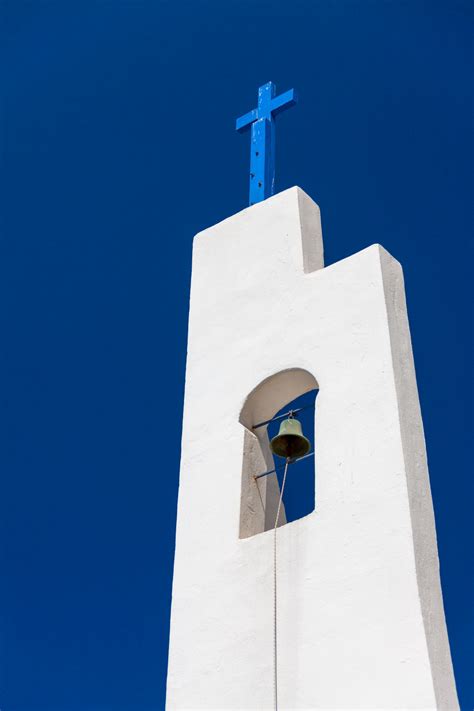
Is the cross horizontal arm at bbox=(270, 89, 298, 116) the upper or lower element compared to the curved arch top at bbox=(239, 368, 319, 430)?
upper

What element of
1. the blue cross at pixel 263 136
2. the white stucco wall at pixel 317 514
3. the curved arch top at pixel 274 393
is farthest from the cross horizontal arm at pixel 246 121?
the curved arch top at pixel 274 393

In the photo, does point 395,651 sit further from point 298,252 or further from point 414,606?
point 298,252

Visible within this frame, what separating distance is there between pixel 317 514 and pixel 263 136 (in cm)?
393

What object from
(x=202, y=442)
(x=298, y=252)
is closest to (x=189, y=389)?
(x=202, y=442)

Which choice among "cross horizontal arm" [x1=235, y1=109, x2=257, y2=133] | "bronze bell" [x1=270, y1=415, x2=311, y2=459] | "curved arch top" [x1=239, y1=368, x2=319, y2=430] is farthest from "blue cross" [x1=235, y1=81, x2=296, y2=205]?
"bronze bell" [x1=270, y1=415, x2=311, y2=459]

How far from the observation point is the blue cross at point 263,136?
27.1 feet

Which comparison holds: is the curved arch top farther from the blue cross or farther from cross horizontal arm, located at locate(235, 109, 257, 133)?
cross horizontal arm, located at locate(235, 109, 257, 133)

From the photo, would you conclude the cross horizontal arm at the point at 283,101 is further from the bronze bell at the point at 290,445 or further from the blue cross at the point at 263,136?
the bronze bell at the point at 290,445

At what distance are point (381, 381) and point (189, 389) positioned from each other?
5.65ft

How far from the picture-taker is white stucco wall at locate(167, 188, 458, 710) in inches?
208

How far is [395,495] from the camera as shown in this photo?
5578mm

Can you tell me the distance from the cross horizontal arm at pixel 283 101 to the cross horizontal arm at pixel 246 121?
18 cm

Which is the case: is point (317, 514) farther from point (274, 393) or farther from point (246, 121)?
point (246, 121)

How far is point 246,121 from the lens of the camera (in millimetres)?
8836
